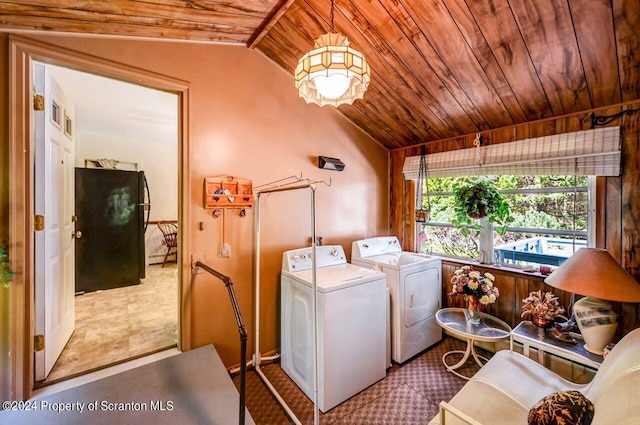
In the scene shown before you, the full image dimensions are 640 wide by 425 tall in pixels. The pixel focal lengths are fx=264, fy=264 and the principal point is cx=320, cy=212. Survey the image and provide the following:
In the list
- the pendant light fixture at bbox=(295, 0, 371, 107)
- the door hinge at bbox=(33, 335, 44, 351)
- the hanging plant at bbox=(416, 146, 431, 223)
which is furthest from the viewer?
the hanging plant at bbox=(416, 146, 431, 223)

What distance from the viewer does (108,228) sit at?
3.99 meters

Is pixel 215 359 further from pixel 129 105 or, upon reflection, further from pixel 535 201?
pixel 129 105

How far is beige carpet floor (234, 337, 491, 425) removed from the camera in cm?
181

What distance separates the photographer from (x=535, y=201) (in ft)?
8.14

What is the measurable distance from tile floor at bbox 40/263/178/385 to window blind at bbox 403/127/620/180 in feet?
10.8

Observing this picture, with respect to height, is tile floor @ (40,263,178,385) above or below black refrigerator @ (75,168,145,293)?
below

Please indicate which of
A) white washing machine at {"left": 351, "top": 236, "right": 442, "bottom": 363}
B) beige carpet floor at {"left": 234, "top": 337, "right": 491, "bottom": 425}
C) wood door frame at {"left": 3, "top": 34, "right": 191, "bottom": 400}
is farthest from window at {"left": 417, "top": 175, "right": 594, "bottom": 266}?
wood door frame at {"left": 3, "top": 34, "right": 191, "bottom": 400}

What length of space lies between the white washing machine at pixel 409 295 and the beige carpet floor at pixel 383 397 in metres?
0.19

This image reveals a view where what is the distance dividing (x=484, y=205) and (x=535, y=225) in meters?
0.49

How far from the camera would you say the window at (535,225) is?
2223mm

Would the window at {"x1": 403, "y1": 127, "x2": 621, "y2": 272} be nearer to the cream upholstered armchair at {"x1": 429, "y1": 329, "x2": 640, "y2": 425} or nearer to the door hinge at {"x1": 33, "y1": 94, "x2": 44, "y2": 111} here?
the cream upholstered armchair at {"x1": 429, "y1": 329, "x2": 640, "y2": 425}

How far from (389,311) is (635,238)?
1845 mm

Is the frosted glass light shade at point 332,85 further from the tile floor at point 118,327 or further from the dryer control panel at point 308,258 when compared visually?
the tile floor at point 118,327

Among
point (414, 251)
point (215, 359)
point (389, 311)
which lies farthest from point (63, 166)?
point (414, 251)
